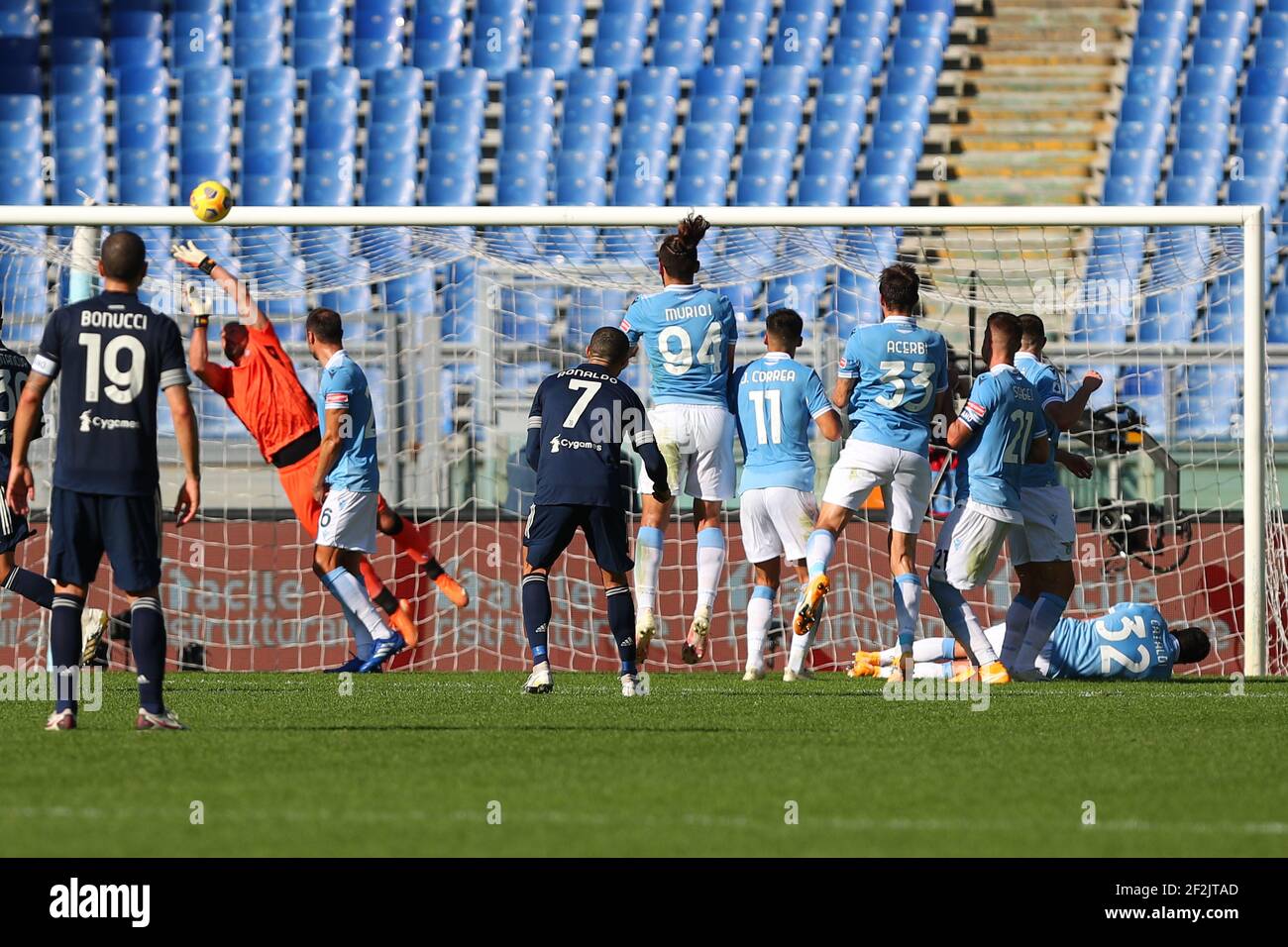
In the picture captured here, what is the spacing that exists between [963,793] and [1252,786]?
0.87 m

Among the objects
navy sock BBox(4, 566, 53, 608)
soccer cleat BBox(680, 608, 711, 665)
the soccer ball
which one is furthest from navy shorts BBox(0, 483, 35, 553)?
soccer cleat BBox(680, 608, 711, 665)

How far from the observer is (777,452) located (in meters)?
10.1

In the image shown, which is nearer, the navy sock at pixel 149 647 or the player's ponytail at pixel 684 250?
the navy sock at pixel 149 647

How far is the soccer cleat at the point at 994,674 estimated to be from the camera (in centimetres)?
972

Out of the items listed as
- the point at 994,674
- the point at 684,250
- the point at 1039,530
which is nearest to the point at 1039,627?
the point at 994,674

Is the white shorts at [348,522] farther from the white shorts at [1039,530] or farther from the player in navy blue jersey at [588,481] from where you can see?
the white shorts at [1039,530]

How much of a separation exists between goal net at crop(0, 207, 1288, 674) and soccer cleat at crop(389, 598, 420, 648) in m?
0.99

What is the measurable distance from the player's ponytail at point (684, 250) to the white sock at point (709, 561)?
133cm

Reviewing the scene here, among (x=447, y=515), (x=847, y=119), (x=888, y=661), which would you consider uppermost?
(x=847, y=119)

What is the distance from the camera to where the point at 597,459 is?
336 inches

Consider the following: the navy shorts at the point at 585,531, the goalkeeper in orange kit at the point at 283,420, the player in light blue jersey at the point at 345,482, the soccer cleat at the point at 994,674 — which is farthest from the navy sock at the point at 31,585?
the soccer cleat at the point at 994,674

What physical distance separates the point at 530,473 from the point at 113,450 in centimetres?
580
